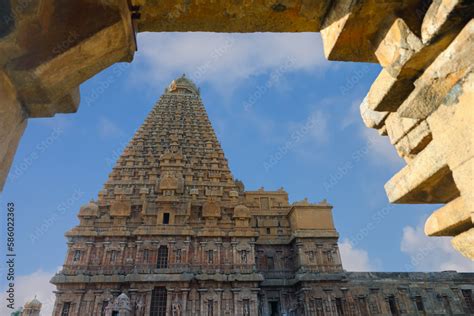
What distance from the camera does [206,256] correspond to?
22.9m

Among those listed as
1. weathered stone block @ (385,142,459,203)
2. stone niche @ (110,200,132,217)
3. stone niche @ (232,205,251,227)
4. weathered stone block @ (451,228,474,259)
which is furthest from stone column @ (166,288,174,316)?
weathered stone block @ (451,228,474,259)

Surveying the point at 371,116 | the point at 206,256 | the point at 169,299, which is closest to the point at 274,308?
the point at 206,256

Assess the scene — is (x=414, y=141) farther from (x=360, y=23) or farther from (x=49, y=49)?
(x=49, y=49)

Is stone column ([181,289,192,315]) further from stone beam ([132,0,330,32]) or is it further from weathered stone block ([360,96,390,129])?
stone beam ([132,0,330,32])

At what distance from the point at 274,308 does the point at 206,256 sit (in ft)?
26.3

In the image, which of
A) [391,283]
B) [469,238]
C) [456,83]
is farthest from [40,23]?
[391,283]

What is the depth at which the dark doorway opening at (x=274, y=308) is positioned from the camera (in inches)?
973

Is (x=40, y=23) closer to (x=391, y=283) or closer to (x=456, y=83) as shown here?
(x=456, y=83)

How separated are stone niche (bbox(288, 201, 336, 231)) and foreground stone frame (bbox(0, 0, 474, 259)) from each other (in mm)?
25777

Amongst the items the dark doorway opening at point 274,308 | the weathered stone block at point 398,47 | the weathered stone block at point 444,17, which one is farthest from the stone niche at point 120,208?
the weathered stone block at point 444,17

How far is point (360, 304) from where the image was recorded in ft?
85.4

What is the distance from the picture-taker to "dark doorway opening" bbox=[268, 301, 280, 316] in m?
24.7

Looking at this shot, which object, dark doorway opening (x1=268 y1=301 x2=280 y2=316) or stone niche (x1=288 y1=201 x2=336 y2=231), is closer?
dark doorway opening (x1=268 y1=301 x2=280 y2=316)

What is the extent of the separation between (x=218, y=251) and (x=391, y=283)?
58.2ft
